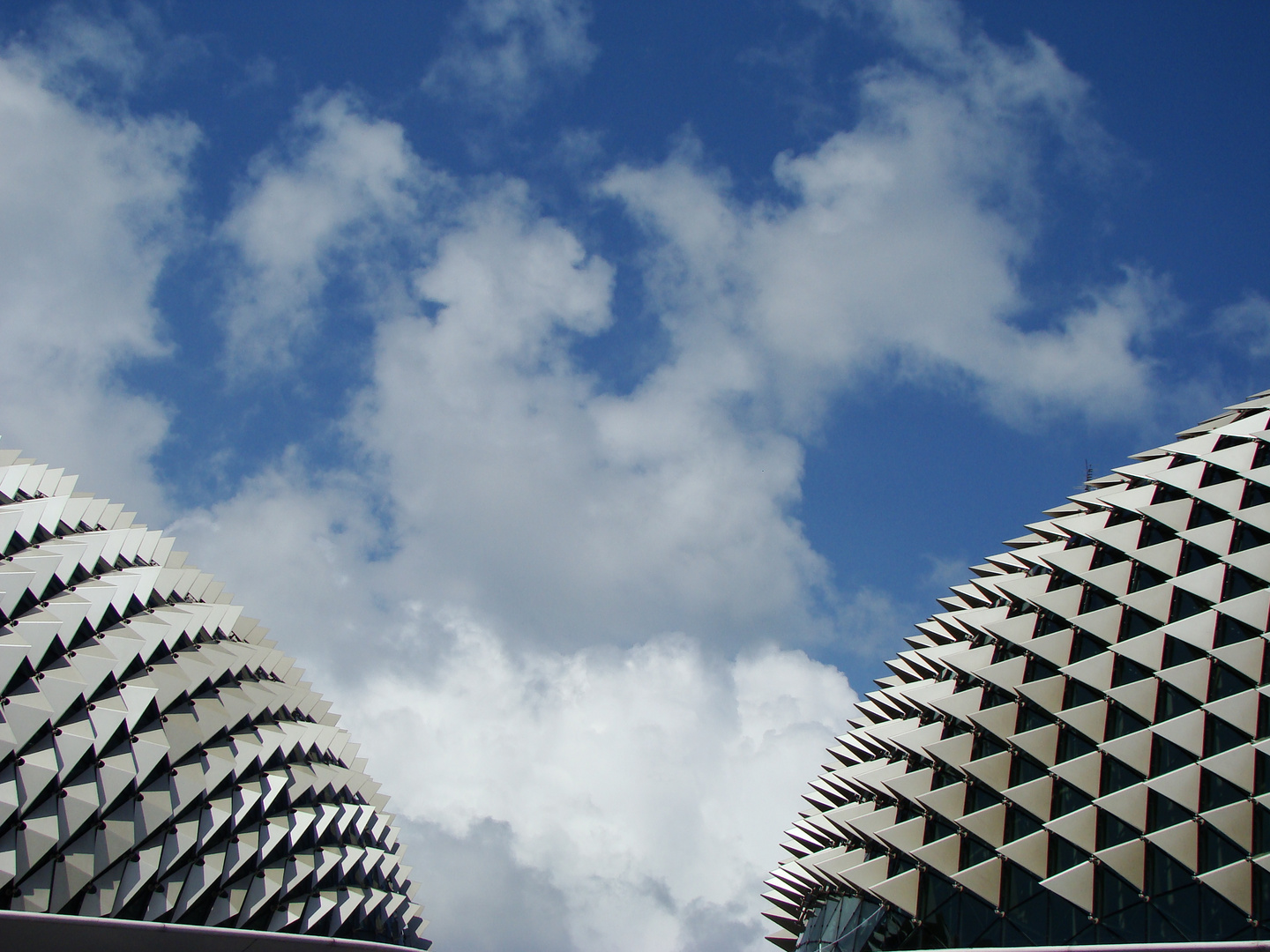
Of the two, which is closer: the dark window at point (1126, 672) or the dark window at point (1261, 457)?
the dark window at point (1126, 672)

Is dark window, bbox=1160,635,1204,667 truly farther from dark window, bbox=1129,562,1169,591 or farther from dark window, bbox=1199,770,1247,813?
dark window, bbox=1199,770,1247,813

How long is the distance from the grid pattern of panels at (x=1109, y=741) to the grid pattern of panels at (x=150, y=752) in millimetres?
20321

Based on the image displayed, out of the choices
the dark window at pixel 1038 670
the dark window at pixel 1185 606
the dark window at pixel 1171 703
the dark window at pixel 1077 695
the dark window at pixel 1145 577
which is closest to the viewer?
the dark window at pixel 1171 703

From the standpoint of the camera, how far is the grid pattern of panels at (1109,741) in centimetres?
1859

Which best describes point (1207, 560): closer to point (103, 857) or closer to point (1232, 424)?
point (1232, 424)

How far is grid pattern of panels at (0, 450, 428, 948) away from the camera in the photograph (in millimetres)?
23391

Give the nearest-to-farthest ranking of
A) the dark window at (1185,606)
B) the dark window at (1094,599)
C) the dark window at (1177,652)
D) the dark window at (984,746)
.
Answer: the dark window at (1177,652) < the dark window at (1185,606) < the dark window at (1094,599) < the dark window at (984,746)

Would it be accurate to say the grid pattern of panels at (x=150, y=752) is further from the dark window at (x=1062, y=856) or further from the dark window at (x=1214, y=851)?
the dark window at (x=1214, y=851)

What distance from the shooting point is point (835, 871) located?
85.7 feet

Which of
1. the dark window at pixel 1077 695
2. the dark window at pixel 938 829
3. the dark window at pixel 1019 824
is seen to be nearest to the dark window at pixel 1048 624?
the dark window at pixel 1077 695

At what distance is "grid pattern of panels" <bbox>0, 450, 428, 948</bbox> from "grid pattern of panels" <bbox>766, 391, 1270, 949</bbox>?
20.3 meters

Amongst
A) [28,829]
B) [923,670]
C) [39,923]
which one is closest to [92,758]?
[28,829]

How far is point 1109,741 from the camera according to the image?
66.5 ft

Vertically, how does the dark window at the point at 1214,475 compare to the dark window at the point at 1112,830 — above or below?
above
